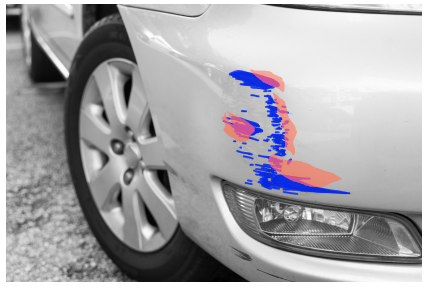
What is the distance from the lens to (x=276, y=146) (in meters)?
1.06

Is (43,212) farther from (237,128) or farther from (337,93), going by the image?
(337,93)

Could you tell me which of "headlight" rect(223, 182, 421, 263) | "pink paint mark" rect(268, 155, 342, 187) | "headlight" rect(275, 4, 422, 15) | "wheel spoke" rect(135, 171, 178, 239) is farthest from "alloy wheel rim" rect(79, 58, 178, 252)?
"headlight" rect(275, 4, 422, 15)

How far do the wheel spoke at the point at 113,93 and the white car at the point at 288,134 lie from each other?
258 millimetres

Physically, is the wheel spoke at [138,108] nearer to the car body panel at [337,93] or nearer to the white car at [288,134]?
the white car at [288,134]

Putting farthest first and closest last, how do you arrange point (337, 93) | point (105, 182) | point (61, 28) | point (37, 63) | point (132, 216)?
point (37, 63) < point (61, 28) < point (105, 182) < point (132, 216) < point (337, 93)

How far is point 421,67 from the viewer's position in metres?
0.99

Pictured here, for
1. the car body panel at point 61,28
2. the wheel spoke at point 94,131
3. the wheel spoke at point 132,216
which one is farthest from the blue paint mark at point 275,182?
the car body panel at point 61,28

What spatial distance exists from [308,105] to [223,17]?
1.09 feet

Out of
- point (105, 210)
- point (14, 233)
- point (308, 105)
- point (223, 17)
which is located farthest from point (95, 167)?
point (308, 105)

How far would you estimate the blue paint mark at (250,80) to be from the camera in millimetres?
1048

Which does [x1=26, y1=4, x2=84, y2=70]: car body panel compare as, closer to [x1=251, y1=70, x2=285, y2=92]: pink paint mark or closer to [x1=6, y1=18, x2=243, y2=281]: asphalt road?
[x1=6, y1=18, x2=243, y2=281]: asphalt road

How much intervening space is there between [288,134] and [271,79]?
0.13 metres

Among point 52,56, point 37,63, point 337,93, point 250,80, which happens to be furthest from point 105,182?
point 37,63

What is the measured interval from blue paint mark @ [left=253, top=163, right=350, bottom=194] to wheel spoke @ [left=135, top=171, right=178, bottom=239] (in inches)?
18.1
